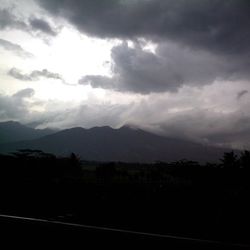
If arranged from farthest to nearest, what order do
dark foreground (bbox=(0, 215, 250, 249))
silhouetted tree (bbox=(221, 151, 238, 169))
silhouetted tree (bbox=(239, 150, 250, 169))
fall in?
silhouetted tree (bbox=(221, 151, 238, 169))
silhouetted tree (bbox=(239, 150, 250, 169))
dark foreground (bbox=(0, 215, 250, 249))

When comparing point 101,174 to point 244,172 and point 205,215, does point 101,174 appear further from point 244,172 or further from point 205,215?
point 205,215

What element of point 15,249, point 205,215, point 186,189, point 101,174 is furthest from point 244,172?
point 15,249

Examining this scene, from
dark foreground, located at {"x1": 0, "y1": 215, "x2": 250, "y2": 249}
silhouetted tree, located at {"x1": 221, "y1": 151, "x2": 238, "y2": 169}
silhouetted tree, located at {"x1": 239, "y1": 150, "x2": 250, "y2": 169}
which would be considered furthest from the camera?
silhouetted tree, located at {"x1": 221, "y1": 151, "x2": 238, "y2": 169}

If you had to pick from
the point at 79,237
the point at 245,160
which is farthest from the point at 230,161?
the point at 79,237

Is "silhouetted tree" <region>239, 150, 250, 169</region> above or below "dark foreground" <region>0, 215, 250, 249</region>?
above

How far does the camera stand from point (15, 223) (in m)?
2.40

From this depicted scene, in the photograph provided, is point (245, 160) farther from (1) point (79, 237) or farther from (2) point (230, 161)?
(1) point (79, 237)

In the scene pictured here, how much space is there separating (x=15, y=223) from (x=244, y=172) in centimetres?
2446

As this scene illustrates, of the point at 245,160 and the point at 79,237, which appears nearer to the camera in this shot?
the point at 79,237

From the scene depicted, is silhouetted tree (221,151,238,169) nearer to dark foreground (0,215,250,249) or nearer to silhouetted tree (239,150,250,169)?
silhouetted tree (239,150,250,169)

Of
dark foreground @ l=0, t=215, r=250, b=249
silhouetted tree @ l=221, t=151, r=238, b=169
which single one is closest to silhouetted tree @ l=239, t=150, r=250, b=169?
silhouetted tree @ l=221, t=151, r=238, b=169

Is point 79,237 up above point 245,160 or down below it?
below

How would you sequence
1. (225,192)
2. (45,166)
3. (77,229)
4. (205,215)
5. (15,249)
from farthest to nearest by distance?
(45,166) < (225,192) < (205,215) < (15,249) < (77,229)

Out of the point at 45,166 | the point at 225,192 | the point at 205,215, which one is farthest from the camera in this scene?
the point at 45,166
